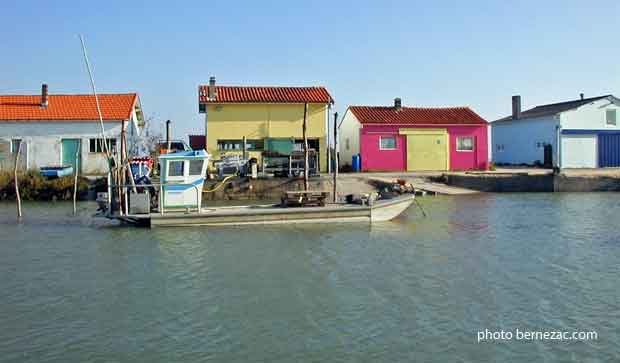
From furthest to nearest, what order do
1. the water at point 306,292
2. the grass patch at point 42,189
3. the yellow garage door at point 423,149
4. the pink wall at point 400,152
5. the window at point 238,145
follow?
the yellow garage door at point 423,149
the pink wall at point 400,152
the window at point 238,145
the grass patch at point 42,189
the water at point 306,292

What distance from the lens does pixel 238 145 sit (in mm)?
33656

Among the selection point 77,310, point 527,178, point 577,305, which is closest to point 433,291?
point 577,305

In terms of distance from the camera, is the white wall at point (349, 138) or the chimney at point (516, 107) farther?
the chimney at point (516, 107)

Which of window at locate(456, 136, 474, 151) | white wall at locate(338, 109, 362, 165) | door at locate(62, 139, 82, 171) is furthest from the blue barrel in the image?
door at locate(62, 139, 82, 171)

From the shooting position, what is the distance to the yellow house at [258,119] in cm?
3325

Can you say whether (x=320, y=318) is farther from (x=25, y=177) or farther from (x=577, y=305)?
(x=25, y=177)

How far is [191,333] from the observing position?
29.6 feet

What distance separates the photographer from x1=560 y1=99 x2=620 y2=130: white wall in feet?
130

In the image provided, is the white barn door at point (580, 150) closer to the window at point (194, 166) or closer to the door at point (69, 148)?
the door at point (69, 148)

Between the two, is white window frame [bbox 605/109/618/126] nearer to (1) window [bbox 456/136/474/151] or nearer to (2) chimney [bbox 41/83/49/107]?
(1) window [bbox 456/136/474/151]

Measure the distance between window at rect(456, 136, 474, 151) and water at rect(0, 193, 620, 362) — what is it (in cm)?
1835

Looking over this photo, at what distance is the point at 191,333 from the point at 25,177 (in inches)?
887

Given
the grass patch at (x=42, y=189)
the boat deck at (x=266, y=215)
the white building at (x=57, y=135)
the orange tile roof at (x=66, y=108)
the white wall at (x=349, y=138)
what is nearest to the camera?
the boat deck at (x=266, y=215)

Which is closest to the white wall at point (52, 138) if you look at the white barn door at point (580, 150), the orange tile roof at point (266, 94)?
the orange tile roof at point (266, 94)
